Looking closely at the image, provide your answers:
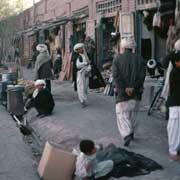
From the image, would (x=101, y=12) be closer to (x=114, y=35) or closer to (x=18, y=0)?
(x=114, y=35)

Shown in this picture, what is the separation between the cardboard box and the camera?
23.2ft

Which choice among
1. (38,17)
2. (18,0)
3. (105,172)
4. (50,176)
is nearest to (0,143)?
(50,176)

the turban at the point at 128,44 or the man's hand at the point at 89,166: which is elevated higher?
the turban at the point at 128,44

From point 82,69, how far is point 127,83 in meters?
4.73

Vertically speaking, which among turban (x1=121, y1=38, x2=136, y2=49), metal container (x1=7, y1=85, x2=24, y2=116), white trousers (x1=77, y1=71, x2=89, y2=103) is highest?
turban (x1=121, y1=38, x2=136, y2=49)

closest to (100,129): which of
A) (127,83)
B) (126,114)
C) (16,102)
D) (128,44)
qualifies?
(126,114)

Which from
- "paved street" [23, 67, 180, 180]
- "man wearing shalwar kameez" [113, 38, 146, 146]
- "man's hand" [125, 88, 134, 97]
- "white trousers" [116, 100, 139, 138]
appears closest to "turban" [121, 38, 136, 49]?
"man wearing shalwar kameez" [113, 38, 146, 146]

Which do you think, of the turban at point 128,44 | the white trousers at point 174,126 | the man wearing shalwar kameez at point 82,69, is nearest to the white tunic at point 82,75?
the man wearing shalwar kameez at point 82,69

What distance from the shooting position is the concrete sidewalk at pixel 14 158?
7417 mm

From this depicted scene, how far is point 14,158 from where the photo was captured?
838 centimetres

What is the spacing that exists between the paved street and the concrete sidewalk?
639mm

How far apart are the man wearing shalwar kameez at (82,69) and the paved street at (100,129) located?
449 millimetres

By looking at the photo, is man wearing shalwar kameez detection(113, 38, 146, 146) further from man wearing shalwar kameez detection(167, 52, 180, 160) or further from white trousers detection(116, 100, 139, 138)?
man wearing shalwar kameez detection(167, 52, 180, 160)

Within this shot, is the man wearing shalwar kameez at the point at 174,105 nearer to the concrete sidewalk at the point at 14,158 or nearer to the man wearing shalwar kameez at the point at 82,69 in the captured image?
the concrete sidewalk at the point at 14,158
